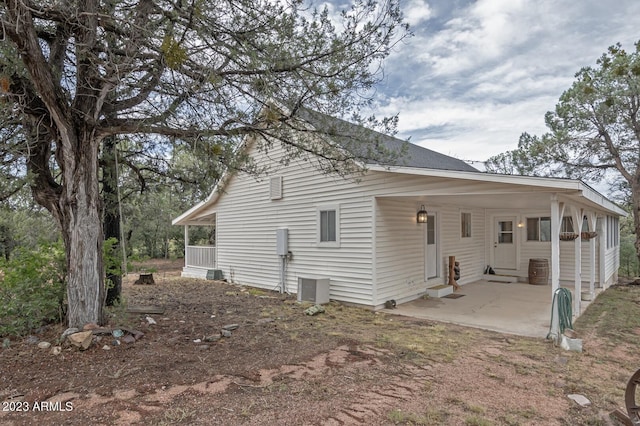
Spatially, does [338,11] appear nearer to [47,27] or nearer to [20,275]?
[47,27]

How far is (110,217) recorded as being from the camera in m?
6.66

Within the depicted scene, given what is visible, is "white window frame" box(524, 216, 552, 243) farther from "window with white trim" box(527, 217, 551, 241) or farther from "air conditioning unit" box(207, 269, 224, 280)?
"air conditioning unit" box(207, 269, 224, 280)

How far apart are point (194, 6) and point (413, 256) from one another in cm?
659

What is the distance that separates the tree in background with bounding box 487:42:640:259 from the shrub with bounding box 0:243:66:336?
1395cm

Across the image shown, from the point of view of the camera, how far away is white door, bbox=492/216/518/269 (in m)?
11.0

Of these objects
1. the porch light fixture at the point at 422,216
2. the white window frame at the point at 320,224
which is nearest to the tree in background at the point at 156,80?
the white window frame at the point at 320,224

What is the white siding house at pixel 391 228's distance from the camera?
6.21m

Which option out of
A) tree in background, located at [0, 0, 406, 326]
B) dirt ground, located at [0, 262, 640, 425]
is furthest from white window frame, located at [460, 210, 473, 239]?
tree in background, located at [0, 0, 406, 326]

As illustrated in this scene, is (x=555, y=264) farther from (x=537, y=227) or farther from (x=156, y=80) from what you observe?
(x=537, y=227)

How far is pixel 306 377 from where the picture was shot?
12.0 ft

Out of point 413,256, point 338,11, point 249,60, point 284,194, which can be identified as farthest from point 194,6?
point 413,256

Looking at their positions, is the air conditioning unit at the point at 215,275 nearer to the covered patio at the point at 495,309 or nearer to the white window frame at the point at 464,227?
the covered patio at the point at 495,309

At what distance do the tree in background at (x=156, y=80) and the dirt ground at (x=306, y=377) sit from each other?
1056mm

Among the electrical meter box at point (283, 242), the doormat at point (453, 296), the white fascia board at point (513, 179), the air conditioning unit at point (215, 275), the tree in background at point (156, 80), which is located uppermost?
the tree in background at point (156, 80)
